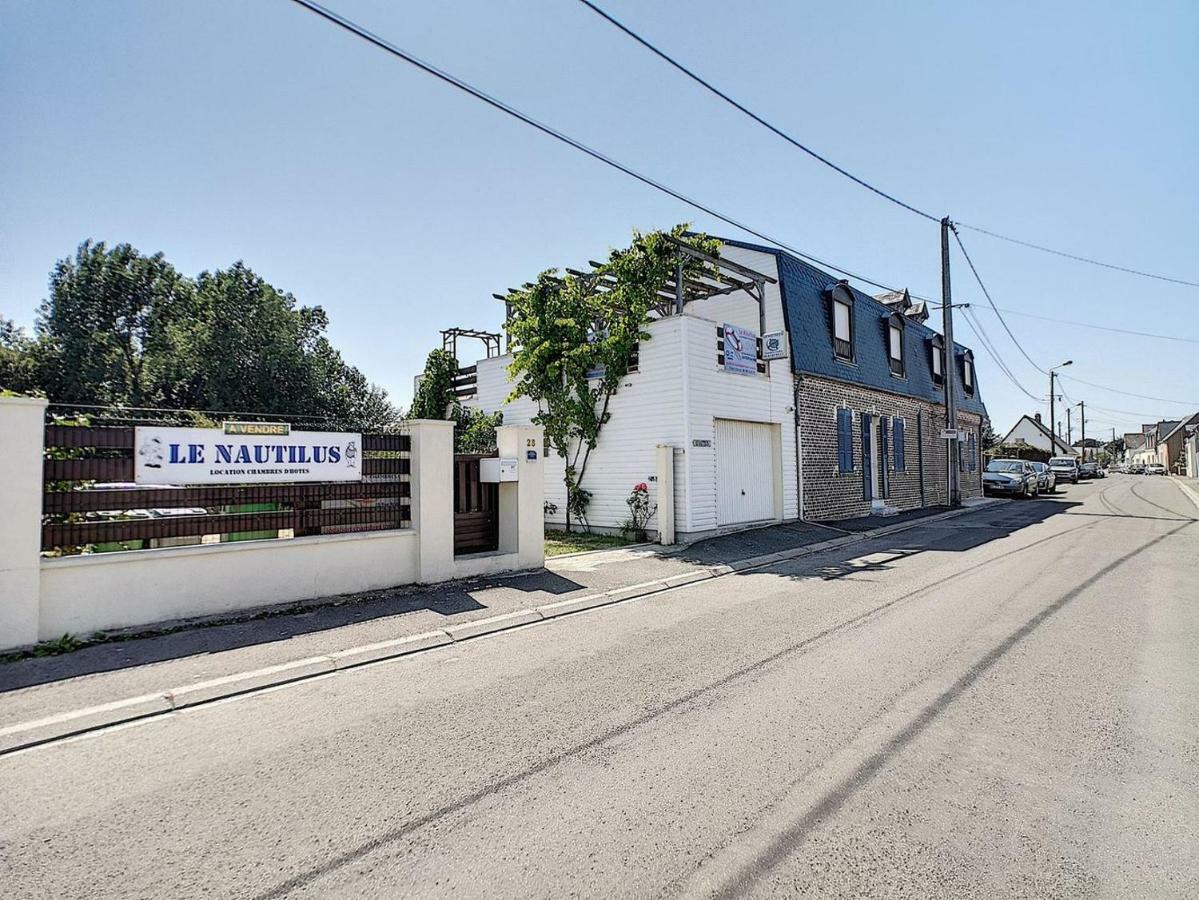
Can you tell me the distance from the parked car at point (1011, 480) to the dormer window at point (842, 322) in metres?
15.4

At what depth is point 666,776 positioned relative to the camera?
340 cm

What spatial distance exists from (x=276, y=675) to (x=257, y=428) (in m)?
3.29

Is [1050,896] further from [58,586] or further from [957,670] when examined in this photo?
[58,586]

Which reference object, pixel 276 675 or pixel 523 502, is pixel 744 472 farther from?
pixel 276 675

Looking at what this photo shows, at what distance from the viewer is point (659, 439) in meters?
13.8

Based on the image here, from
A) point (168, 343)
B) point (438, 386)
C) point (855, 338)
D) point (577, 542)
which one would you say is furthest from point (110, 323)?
point (855, 338)

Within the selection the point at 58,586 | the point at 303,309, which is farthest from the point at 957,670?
the point at 303,309

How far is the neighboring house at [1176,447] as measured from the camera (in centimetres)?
6538

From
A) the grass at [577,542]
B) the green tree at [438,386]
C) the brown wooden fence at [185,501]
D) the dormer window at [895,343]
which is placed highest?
the dormer window at [895,343]

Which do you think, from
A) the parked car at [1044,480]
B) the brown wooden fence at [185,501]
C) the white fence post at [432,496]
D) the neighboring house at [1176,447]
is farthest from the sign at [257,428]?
the neighboring house at [1176,447]

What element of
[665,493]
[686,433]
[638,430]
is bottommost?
[665,493]

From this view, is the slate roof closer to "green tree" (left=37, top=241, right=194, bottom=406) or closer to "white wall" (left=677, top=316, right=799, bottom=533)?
"white wall" (left=677, top=316, right=799, bottom=533)

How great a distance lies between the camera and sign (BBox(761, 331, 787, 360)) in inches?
594

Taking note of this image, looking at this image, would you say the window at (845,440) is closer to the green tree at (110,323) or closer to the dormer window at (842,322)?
the dormer window at (842,322)
